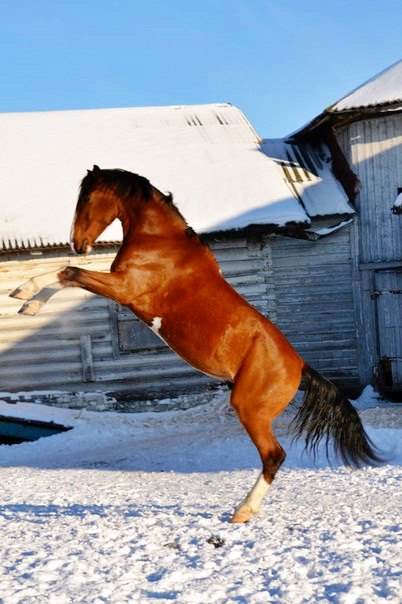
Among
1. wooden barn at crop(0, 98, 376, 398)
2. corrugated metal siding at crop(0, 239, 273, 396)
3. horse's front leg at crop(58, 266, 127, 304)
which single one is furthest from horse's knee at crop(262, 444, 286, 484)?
corrugated metal siding at crop(0, 239, 273, 396)

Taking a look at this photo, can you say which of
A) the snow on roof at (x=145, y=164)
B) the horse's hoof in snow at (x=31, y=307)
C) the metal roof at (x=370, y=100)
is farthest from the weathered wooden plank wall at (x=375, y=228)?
the horse's hoof in snow at (x=31, y=307)

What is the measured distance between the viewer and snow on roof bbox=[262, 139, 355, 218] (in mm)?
15383

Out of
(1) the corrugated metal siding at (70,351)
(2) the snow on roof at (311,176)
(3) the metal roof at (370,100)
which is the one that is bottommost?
(1) the corrugated metal siding at (70,351)

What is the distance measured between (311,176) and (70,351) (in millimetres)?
6447

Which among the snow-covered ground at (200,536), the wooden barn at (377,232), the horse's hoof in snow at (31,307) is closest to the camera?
the snow-covered ground at (200,536)

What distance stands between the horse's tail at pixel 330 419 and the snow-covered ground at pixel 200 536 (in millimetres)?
423

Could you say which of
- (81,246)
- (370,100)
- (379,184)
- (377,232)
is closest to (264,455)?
(81,246)

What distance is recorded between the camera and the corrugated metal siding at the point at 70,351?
564 inches

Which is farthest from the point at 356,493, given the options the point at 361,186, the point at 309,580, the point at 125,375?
the point at 361,186

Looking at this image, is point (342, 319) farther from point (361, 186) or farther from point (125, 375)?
point (125, 375)

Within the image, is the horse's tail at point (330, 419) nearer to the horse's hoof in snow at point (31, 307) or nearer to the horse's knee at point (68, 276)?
the horse's knee at point (68, 276)

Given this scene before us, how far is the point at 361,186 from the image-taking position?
15.6 metres

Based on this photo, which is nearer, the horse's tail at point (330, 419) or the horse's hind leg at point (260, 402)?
the horse's hind leg at point (260, 402)

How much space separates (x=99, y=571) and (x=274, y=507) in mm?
2014
